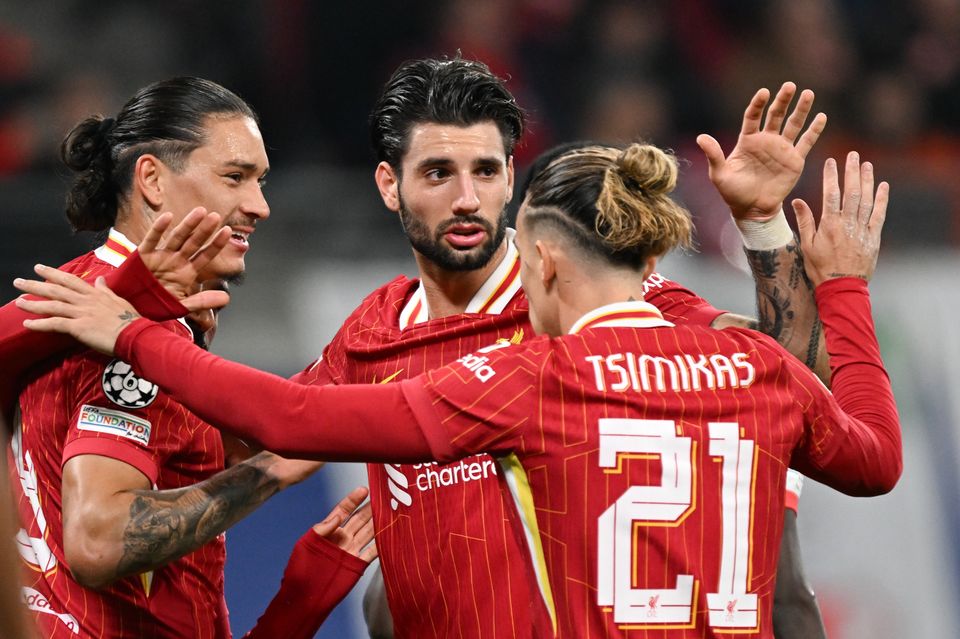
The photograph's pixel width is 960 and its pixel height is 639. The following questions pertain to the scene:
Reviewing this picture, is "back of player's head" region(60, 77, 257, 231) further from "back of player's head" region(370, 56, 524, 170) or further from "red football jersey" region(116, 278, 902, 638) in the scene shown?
Answer: "red football jersey" region(116, 278, 902, 638)

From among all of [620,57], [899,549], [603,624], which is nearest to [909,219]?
[899,549]

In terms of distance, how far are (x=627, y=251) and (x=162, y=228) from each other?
3.61 ft

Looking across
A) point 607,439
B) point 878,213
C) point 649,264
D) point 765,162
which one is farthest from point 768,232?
point 607,439

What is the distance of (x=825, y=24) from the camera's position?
9.89 m

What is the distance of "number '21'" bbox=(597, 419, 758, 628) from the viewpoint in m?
2.83

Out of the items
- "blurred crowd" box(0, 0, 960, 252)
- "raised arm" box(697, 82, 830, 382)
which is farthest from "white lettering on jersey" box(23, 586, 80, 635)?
"blurred crowd" box(0, 0, 960, 252)

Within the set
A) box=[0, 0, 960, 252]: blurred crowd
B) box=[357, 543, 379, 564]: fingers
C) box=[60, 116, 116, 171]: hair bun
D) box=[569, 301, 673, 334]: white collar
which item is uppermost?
box=[0, 0, 960, 252]: blurred crowd

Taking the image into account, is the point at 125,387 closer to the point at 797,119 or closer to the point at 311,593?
the point at 311,593

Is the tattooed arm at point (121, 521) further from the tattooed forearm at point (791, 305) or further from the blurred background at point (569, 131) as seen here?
the blurred background at point (569, 131)

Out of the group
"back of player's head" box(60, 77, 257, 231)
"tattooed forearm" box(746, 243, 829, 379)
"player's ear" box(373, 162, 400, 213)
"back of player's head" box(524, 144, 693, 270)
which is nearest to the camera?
"back of player's head" box(524, 144, 693, 270)

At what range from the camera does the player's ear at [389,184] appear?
13.6 feet

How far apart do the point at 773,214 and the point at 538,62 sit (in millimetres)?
5771

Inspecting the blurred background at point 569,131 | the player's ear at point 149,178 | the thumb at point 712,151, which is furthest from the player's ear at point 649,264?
the blurred background at point 569,131

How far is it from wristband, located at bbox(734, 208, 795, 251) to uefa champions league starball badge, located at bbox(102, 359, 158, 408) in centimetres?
162
